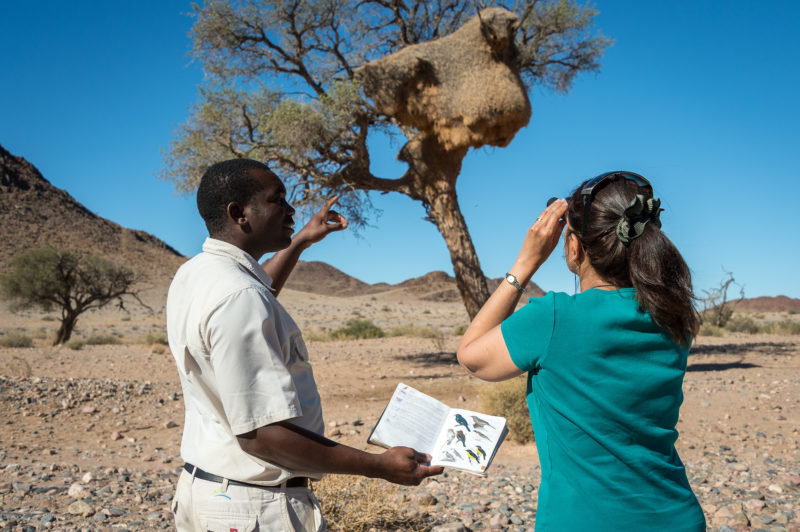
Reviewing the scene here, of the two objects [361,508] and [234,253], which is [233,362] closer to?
[234,253]

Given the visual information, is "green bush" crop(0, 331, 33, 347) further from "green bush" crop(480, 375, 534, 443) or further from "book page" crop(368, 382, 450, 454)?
"book page" crop(368, 382, 450, 454)

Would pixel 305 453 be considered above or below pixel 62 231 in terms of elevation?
below

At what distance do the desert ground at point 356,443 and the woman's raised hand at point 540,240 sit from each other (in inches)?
106

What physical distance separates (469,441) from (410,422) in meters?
0.22

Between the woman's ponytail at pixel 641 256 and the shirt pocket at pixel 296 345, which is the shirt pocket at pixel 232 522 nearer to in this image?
the shirt pocket at pixel 296 345

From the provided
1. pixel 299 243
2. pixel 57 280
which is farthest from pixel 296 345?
pixel 57 280

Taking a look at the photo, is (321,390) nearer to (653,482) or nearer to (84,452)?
(84,452)

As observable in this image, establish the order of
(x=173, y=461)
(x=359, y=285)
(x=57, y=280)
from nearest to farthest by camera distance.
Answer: (x=173, y=461)
(x=57, y=280)
(x=359, y=285)

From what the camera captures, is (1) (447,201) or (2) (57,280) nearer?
(1) (447,201)

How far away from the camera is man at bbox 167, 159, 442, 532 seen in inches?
60.1

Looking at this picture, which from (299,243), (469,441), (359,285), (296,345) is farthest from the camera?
(359,285)

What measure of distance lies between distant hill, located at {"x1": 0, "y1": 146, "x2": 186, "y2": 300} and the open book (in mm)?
52989

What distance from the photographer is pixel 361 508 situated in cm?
399

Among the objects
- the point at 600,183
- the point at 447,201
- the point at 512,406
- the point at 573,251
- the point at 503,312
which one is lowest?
the point at 512,406
